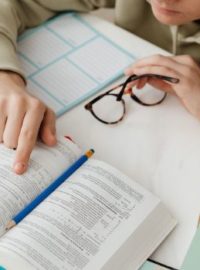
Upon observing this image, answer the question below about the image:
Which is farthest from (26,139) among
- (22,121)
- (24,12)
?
(24,12)

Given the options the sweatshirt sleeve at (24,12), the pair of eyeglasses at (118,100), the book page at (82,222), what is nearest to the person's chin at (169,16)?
the pair of eyeglasses at (118,100)

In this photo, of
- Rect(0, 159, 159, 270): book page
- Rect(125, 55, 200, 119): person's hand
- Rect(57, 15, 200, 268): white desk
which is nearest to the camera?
Rect(0, 159, 159, 270): book page

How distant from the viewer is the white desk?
31.3 inches

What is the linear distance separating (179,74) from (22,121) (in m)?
0.32

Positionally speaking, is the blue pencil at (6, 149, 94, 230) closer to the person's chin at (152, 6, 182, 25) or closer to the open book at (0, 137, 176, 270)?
the open book at (0, 137, 176, 270)

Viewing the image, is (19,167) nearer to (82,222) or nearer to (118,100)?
(82,222)

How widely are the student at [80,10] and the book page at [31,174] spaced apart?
0.01m

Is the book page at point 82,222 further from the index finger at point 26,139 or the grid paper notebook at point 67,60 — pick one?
the grid paper notebook at point 67,60

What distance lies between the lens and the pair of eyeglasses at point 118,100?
0.92 m

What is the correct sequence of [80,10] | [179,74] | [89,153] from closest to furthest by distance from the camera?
[89,153] < [179,74] < [80,10]

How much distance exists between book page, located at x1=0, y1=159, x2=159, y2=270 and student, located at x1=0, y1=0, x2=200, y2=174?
0.30 ft

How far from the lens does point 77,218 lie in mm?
711

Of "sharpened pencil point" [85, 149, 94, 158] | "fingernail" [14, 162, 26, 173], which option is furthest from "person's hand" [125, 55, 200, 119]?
"fingernail" [14, 162, 26, 173]

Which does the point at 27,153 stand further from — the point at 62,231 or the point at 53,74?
the point at 53,74
